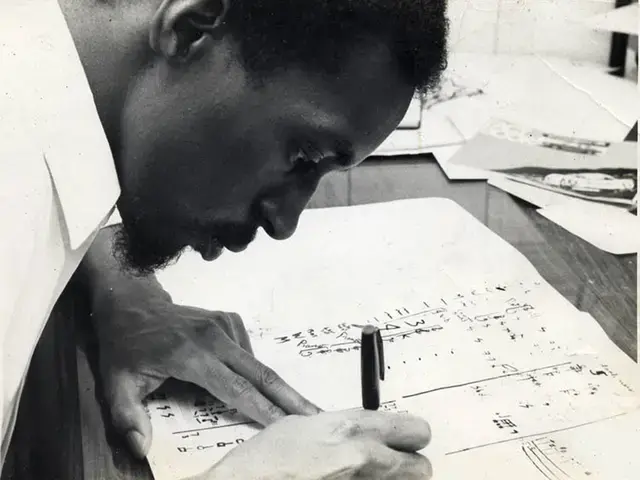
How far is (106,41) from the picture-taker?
26 cm

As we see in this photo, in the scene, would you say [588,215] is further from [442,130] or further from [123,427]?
[123,427]

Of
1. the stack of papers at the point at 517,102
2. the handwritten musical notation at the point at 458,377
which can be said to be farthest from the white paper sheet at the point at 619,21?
the handwritten musical notation at the point at 458,377

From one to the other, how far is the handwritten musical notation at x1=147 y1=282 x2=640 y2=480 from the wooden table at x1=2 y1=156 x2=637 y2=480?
2cm

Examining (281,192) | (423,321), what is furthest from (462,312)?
(281,192)

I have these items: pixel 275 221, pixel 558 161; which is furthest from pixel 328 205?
pixel 558 161

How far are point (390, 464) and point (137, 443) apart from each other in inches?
4.0

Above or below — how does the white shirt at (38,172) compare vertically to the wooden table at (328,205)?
above

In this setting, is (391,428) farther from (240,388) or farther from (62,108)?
(62,108)

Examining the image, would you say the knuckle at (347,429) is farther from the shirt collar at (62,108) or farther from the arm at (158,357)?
the shirt collar at (62,108)

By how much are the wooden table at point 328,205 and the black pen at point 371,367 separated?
6cm

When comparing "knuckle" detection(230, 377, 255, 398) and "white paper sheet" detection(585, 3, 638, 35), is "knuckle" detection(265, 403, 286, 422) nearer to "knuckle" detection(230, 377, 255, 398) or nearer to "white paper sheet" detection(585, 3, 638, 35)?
"knuckle" detection(230, 377, 255, 398)

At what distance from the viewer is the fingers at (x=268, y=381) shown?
1.03 feet

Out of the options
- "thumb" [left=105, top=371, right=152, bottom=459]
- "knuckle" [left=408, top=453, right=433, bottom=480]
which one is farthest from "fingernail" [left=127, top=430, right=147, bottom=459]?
"knuckle" [left=408, top=453, right=433, bottom=480]

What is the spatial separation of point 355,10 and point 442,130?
128mm
